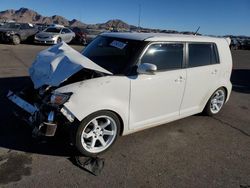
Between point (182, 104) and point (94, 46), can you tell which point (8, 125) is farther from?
point (182, 104)

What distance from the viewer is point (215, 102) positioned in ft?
19.0

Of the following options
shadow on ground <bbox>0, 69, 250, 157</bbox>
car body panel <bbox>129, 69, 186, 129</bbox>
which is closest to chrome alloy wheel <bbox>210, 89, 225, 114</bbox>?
car body panel <bbox>129, 69, 186, 129</bbox>

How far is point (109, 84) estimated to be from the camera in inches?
147

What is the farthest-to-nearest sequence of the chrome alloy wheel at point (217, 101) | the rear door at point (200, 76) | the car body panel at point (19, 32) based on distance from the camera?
the car body panel at point (19, 32) < the chrome alloy wheel at point (217, 101) < the rear door at point (200, 76)

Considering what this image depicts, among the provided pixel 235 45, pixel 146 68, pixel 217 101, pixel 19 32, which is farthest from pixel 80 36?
pixel 146 68

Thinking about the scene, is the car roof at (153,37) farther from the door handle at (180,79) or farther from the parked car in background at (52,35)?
the parked car in background at (52,35)

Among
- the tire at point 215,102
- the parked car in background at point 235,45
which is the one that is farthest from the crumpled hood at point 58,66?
the parked car in background at point 235,45

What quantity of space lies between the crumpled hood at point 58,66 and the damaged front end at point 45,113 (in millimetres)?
186

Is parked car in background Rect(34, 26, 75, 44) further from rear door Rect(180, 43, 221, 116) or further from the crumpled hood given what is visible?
rear door Rect(180, 43, 221, 116)

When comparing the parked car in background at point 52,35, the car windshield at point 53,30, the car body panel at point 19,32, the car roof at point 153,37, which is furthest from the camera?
the car windshield at point 53,30

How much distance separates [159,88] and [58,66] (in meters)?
1.57

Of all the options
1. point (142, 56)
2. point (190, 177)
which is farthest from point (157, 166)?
point (142, 56)

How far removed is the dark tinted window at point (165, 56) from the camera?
4.26 metres

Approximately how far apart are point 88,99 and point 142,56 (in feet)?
3.82
